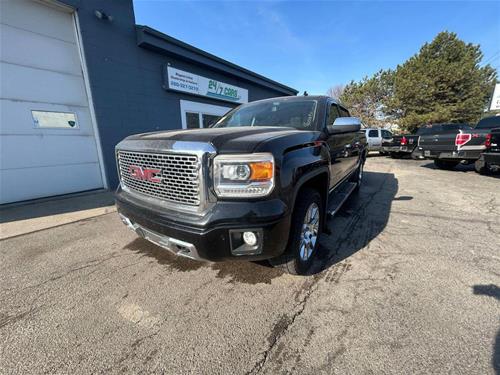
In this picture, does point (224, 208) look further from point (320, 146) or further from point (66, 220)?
point (66, 220)

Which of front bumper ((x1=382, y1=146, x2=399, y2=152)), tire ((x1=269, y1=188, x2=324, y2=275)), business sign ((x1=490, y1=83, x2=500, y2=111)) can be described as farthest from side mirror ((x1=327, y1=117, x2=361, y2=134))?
business sign ((x1=490, y1=83, x2=500, y2=111))

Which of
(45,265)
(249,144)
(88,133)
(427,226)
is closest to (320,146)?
(249,144)

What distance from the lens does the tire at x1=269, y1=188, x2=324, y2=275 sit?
2.16 m

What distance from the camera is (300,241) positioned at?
89.8 inches

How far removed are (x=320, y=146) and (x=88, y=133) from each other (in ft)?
21.1

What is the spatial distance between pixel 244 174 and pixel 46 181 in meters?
6.24

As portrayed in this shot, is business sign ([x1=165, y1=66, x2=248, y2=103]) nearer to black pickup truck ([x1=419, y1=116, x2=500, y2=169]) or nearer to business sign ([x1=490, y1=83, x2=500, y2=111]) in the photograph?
black pickup truck ([x1=419, y1=116, x2=500, y2=169])

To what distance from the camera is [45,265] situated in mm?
2891

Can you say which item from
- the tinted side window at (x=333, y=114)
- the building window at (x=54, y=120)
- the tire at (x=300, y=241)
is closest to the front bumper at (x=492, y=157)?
the tinted side window at (x=333, y=114)

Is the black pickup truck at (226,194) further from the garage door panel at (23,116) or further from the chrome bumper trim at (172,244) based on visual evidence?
the garage door panel at (23,116)

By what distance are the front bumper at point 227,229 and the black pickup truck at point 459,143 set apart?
335 inches

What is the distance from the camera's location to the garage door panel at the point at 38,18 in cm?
514

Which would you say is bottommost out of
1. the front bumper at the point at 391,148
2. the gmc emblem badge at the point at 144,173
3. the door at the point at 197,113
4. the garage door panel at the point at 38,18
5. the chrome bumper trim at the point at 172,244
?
the front bumper at the point at 391,148

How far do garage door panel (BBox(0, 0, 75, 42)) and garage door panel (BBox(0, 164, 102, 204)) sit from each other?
315 cm
